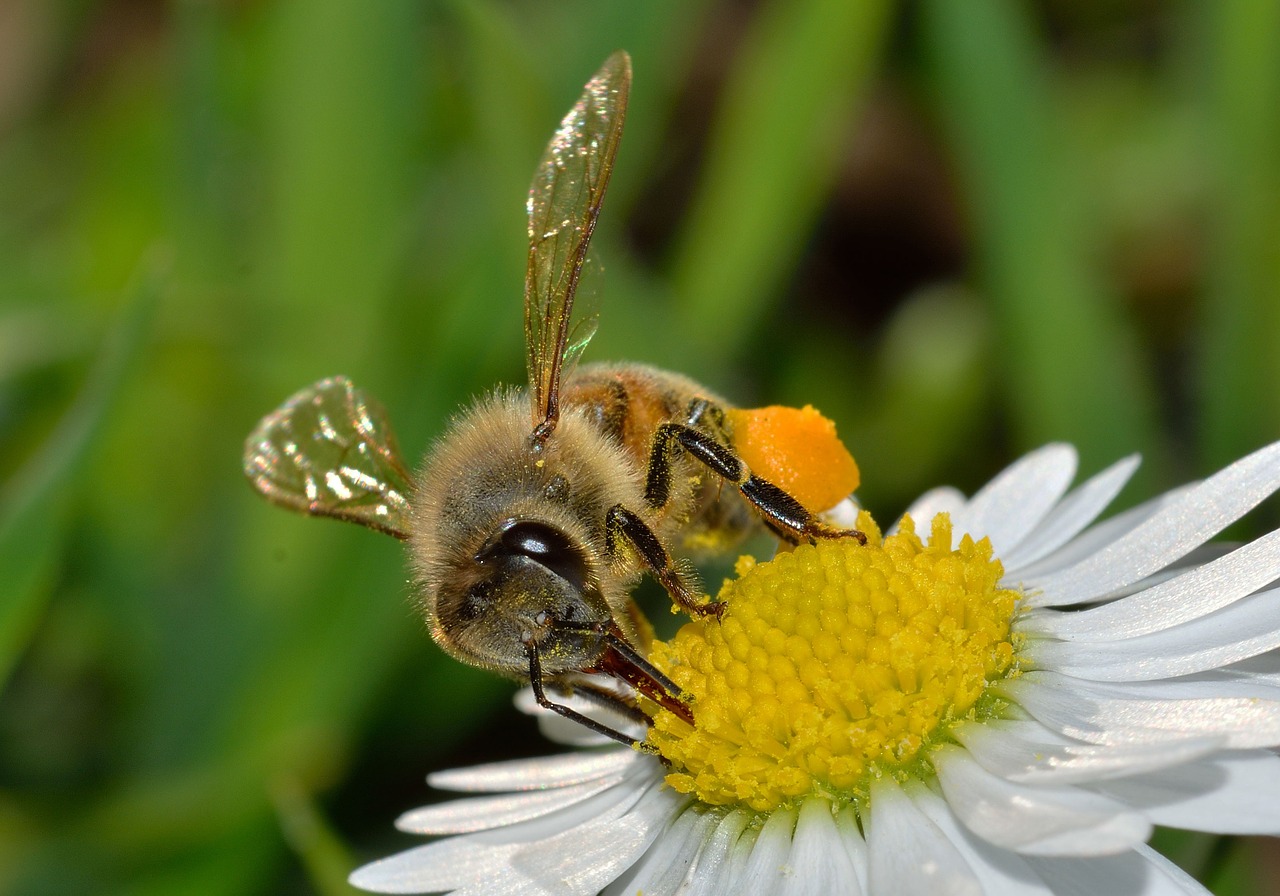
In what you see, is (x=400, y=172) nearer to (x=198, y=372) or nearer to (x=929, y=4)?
(x=198, y=372)

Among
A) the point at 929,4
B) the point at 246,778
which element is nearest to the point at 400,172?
the point at 929,4

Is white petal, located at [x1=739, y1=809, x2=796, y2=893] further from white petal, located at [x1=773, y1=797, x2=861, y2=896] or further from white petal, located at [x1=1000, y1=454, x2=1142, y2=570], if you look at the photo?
white petal, located at [x1=1000, y1=454, x2=1142, y2=570]

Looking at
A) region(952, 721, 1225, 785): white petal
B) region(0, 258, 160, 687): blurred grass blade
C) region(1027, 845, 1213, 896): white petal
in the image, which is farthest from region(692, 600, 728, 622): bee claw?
region(0, 258, 160, 687): blurred grass blade

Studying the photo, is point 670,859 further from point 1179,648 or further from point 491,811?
point 1179,648

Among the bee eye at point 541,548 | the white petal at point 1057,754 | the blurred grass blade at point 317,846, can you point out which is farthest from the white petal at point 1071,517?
the blurred grass blade at point 317,846

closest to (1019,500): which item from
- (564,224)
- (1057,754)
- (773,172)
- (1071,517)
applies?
(1071,517)

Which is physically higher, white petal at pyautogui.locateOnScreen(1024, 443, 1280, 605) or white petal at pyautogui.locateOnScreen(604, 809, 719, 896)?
white petal at pyautogui.locateOnScreen(1024, 443, 1280, 605)
